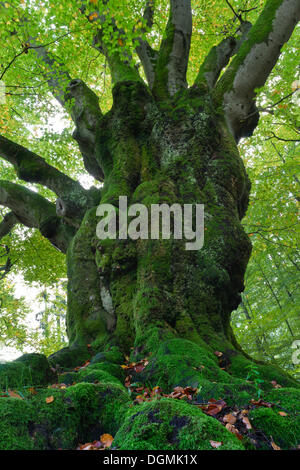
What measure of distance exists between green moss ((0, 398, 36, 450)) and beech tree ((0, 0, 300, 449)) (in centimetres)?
1

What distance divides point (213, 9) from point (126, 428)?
11298 mm

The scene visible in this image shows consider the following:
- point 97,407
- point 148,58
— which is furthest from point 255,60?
point 97,407

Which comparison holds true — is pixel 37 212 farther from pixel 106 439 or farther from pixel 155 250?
pixel 106 439

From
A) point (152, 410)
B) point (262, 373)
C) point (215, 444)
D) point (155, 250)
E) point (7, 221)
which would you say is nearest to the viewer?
point (215, 444)

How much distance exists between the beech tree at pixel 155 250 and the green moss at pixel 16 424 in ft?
0.04

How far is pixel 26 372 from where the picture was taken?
2400 millimetres

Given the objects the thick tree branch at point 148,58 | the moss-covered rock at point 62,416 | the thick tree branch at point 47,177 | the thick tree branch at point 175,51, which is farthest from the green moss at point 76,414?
the thick tree branch at point 148,58

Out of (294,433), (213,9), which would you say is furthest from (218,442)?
(213,9)

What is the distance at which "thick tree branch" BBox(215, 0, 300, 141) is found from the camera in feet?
18.4

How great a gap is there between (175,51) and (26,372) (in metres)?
6.75

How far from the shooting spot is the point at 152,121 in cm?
558

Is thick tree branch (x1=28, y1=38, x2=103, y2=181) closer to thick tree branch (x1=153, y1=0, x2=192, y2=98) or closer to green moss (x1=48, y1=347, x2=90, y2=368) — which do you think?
thick tree branch (x1=153, y1=0, x2=192, y2=98)

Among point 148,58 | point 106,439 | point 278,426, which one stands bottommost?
point 106,439

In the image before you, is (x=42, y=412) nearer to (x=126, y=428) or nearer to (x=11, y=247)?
(x=126, y=428)
